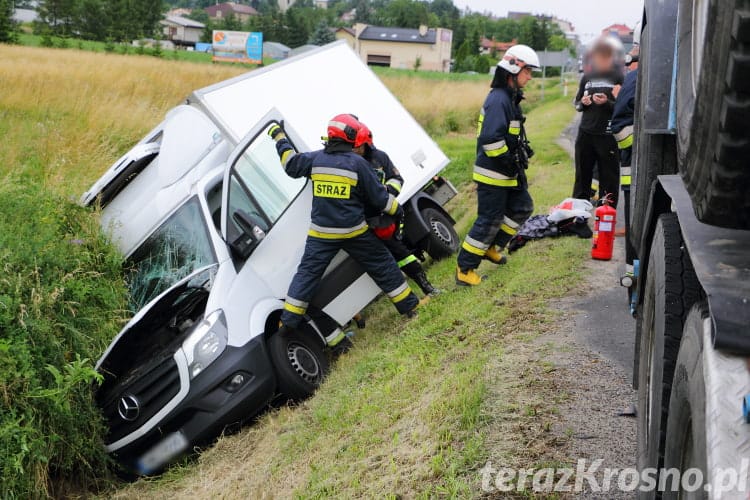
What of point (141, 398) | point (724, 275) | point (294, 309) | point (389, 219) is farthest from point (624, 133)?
point (724, 275)

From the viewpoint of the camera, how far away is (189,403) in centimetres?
546

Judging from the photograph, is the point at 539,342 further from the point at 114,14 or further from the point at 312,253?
the point at 114,14

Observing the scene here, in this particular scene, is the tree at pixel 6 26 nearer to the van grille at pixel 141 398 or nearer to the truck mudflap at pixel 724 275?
the van grille at pixel 141 398

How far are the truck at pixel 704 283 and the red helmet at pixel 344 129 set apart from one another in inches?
154

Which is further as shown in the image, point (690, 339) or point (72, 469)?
point (72, 469)

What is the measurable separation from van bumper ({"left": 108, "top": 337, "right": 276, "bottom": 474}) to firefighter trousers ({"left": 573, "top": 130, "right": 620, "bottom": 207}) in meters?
4.25

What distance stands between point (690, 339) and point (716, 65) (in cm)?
61

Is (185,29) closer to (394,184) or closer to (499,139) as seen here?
(394,184)

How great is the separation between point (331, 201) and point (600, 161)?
322 cm

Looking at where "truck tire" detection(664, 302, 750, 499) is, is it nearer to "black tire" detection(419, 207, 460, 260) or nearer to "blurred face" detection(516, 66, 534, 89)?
"blurred face" detection(516, 66, 534, 89)

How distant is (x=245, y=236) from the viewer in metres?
6.15

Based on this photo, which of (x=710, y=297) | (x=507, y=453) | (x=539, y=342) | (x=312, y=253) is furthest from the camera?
(x=312, y=253)

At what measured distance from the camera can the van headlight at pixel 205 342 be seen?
18.1 ft

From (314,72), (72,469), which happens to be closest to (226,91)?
(314,72)
